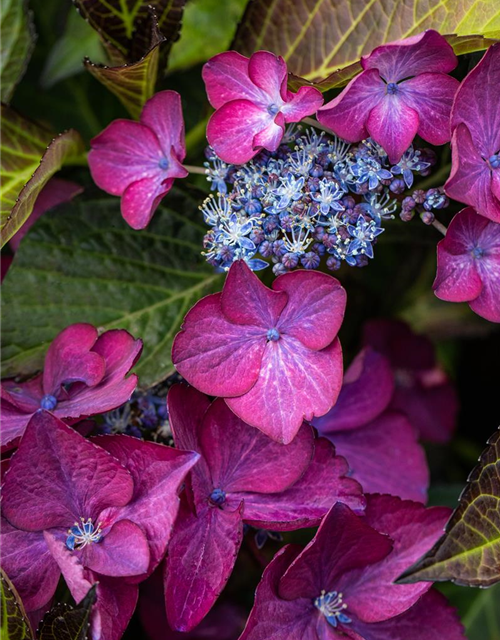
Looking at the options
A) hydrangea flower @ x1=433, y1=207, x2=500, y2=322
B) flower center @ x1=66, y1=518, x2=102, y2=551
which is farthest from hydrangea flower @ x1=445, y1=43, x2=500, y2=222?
flower center @ x1=66, y1=518, x2=102, y2=551

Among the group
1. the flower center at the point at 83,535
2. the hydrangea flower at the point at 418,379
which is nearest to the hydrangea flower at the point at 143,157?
the flower center at the point at 83,535

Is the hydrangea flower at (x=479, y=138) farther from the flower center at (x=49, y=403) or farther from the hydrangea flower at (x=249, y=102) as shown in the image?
the flower center at (x=49, y=403)

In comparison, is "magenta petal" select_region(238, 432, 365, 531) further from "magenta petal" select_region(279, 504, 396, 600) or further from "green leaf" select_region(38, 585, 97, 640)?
"green leaf" select_region(38, 585, 97, 640)

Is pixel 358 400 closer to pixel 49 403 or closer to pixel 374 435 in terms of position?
pixel 374 435

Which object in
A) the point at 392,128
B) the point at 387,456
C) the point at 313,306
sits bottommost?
the point at 387,456

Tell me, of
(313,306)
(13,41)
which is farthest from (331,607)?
(13,41)

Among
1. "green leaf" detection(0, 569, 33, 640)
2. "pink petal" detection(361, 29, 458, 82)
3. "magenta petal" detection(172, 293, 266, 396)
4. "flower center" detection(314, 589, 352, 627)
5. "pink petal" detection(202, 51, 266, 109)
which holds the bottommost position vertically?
"flower center" detection(314, 589, 352, 627)

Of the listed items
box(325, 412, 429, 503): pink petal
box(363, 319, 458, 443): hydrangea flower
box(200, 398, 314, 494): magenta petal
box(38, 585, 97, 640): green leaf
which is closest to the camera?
box(38, 585, 97, 640): green leaf
